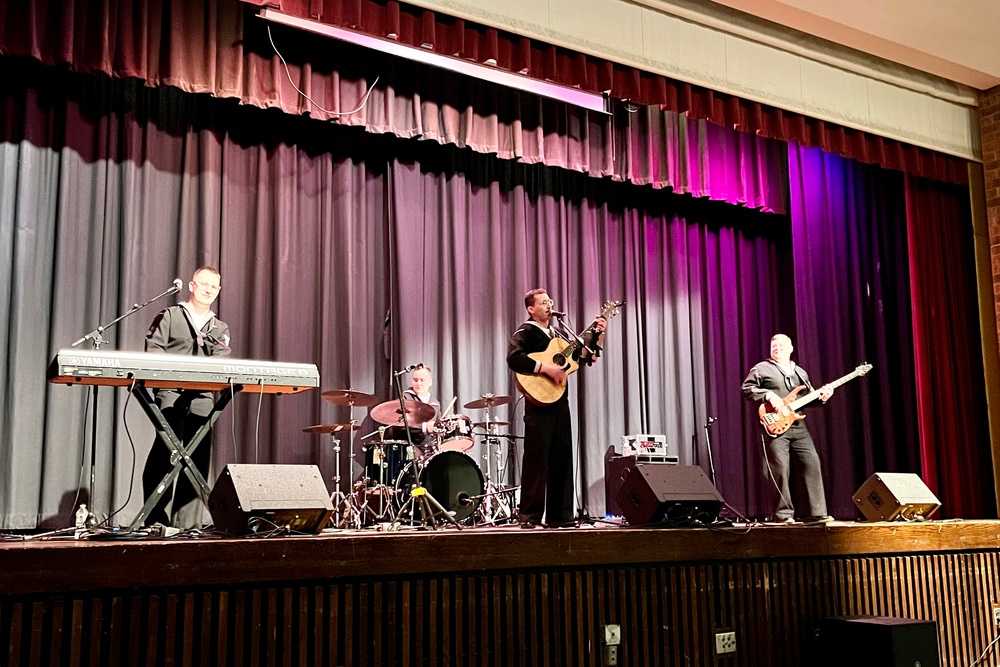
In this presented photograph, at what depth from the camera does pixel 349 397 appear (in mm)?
6164

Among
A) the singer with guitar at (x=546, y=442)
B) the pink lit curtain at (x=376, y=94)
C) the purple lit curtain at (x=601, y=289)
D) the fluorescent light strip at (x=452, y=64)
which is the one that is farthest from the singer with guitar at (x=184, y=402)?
the purple lit curtain at (x=601, y=289)

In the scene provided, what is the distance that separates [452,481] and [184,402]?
1748 mm

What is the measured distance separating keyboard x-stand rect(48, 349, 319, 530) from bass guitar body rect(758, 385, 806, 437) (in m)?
3.87

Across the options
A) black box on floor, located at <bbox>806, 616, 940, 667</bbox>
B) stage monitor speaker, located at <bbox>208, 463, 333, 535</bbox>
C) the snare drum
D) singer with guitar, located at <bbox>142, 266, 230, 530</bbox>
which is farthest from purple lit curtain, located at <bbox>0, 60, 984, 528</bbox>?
black box on floor, located at <bbox>806, 616, 940, 667</bbox>

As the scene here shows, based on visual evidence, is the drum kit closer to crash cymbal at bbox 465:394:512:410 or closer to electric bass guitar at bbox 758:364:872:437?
crash cymbal at bbox 465:394:512:410

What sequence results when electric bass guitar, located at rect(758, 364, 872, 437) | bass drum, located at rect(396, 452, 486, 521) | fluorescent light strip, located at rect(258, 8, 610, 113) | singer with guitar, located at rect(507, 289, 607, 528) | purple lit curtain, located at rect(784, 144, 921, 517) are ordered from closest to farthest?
singer with guitar, located at rect(507, 289, 607, 528) < bass drum, located at rect(396, 452, 486, 521) < fluorescent light strip, located at rect(258, 8, 610, 113) < electric bass guitar, located at rect(758, 364, 872, 437) < purple lit curtain, located at rect(784, 144, 921, 517)

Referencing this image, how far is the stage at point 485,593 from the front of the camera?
325 cm

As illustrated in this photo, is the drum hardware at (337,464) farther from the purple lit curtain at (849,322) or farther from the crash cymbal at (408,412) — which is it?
the purple lit curtain at (849,322)

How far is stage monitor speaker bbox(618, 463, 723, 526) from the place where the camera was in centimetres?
479

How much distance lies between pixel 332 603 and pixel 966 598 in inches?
146

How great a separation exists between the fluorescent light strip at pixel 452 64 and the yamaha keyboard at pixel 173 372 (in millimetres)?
2356

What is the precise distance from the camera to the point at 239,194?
691cm

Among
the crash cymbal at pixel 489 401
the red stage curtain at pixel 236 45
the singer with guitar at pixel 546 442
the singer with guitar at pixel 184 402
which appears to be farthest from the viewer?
the crash cymbal at pixel 489 401

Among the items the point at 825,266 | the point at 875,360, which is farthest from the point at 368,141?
the point at 875,360
